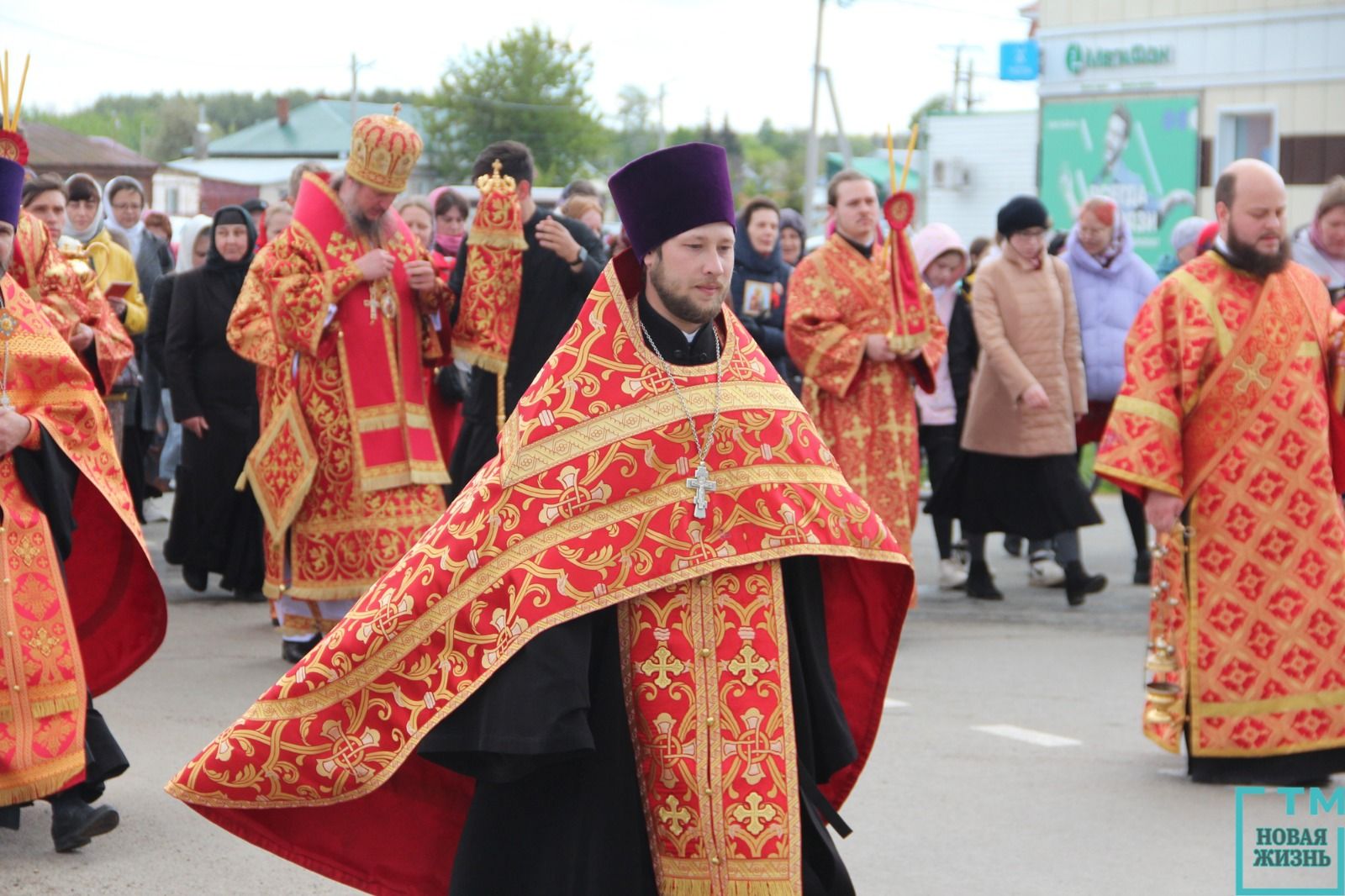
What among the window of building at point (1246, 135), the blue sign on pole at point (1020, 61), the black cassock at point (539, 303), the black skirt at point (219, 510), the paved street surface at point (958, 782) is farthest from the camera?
the blue sign on pole at point (1020, 61)

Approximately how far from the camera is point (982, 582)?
10555mm

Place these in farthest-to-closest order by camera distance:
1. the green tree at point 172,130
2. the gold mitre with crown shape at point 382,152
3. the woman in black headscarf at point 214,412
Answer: the green tree at point 172,130 < the woman in black headscarf at point 214,412 < the gold mitre with crown shape at point 382,152

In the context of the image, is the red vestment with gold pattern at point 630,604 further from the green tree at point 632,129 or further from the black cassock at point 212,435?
the green tree at point 632,129

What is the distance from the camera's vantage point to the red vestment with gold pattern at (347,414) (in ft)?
24.8

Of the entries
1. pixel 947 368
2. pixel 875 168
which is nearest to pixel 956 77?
pixel 875 168

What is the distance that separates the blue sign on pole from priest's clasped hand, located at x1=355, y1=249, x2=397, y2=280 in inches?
1138

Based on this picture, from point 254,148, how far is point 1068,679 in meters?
83.1

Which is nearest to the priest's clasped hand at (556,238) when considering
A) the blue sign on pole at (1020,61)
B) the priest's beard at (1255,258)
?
the priest's beard at (1255,258)

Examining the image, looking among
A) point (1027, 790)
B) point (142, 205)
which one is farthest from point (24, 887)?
point (142, 205)

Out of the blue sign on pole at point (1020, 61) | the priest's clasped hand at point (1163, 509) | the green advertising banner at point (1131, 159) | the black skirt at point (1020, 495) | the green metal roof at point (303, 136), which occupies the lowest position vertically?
the black skirt at point (1020, 495)

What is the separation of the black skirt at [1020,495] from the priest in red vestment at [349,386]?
3.58 metres

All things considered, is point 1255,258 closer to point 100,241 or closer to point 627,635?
point 627,635

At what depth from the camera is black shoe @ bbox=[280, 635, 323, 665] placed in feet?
26.5

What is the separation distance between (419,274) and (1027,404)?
3599 millimetres
